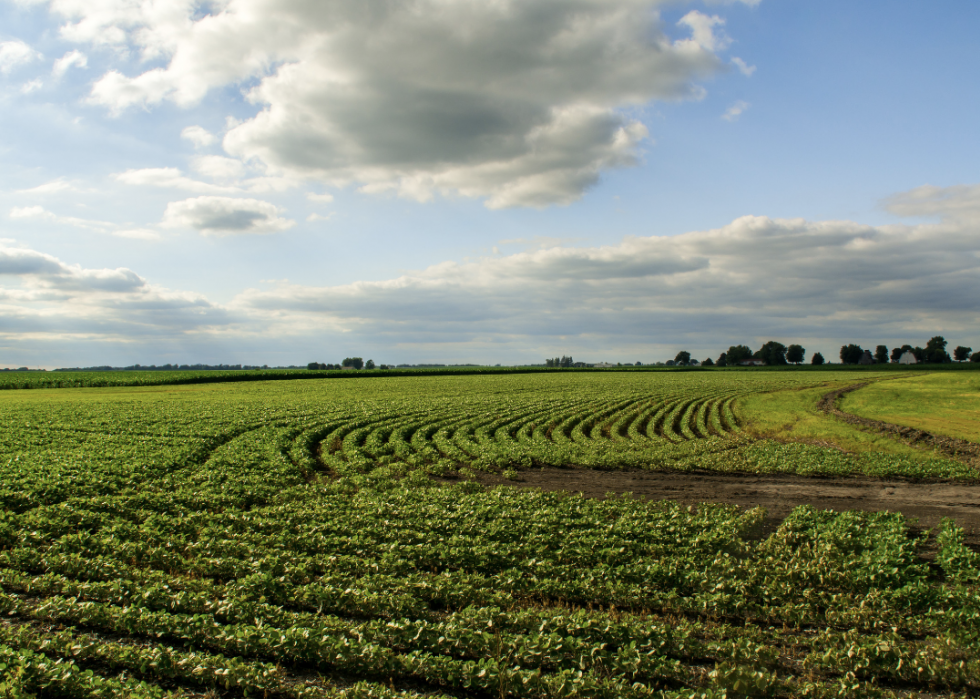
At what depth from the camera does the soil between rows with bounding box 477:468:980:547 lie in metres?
16.9

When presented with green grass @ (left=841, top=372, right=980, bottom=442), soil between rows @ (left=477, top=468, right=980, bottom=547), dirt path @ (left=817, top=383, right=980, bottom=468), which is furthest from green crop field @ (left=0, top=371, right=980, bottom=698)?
green grass @ (left=841, top=372, right=980, bottom=442)

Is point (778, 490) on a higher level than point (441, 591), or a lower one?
lower

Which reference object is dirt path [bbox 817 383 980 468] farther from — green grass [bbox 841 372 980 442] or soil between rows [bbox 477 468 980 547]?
soil between rows [bbox 477 468 980 547]

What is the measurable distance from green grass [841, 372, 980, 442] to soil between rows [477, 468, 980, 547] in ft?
53.8

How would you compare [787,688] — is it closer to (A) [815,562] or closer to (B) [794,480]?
(A) [815,562]

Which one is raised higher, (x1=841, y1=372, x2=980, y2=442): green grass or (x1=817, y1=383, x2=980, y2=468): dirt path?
(x1=841, y1=372, x2=980, y2=442): green grass

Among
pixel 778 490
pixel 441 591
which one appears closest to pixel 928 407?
pixel 778 490

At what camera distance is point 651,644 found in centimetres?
850

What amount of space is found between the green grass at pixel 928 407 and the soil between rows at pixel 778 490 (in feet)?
53.8

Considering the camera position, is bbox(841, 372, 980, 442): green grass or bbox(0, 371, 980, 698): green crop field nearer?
bbox(0, 371, 980, 698): green crop field

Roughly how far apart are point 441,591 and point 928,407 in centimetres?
5630

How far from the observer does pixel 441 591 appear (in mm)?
10203

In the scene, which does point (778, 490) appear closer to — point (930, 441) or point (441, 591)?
point (441, 591)

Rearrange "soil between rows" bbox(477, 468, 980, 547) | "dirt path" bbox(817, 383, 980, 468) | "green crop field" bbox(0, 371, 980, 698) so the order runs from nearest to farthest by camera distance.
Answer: "green crop field" bbox(0, 371, 980, 698) → "soil between rows" bbox(477, 468, 980, 547) → "dirt path" bbox(817, 383, 980, 468)
